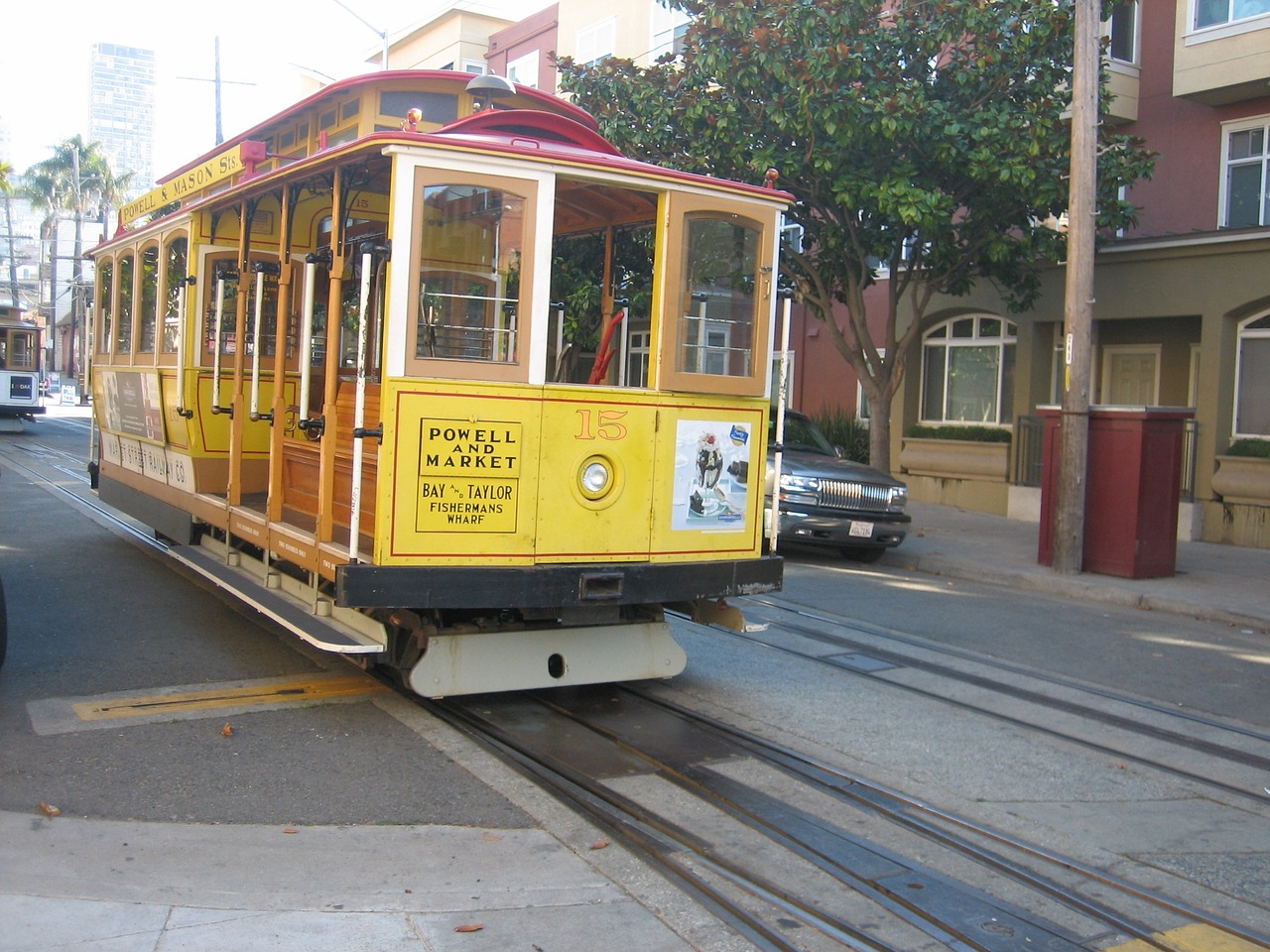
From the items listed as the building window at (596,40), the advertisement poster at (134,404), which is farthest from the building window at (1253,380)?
the building window at (596,40)

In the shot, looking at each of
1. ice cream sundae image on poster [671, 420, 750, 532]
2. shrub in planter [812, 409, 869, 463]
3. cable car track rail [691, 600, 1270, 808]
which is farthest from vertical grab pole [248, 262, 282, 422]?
shrub in planter [812, 409, 869, 463]

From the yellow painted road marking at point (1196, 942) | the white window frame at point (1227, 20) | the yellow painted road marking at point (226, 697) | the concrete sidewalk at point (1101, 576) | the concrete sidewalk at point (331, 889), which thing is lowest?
the concrete sidewalk at point (331, 889)

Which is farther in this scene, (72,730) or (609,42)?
(609,42)

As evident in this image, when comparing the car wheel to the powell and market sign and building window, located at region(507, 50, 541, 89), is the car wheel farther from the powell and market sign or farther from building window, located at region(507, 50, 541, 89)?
building window, located at region(507, 50, 541, 89)

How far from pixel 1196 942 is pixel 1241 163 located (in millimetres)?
15015

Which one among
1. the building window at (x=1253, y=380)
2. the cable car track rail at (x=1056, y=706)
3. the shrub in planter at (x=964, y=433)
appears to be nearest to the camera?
the cable car track rail at (x=1056, y=706)

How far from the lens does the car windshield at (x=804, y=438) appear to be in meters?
14.4

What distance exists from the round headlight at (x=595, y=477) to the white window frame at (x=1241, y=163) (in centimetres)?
1318

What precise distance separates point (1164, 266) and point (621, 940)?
596 inches

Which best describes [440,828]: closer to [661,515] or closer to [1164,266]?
[661,515]

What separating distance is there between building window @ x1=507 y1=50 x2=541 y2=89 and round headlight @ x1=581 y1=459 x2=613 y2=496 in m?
26.1

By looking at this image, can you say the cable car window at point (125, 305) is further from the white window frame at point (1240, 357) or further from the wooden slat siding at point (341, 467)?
the white window frame at point (1240, 357)

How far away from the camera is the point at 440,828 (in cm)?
500

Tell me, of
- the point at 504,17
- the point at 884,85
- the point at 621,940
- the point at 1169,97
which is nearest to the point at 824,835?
the point at 621,940
